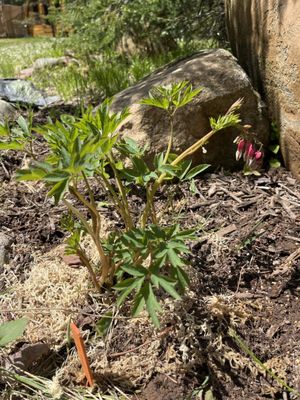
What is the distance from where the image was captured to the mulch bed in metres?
1.57

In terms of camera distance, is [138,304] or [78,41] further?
[78,41]

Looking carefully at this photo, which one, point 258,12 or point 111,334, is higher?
point 258,12

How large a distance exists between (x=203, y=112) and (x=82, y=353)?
5.51 feet

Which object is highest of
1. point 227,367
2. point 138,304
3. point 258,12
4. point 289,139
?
point 258,12

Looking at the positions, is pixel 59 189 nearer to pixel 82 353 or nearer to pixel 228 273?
pixel 82 353

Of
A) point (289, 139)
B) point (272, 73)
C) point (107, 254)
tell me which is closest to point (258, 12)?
point (272, 73)

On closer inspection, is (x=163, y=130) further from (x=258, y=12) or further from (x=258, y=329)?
(x=258, y=329)

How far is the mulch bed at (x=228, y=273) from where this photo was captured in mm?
1572

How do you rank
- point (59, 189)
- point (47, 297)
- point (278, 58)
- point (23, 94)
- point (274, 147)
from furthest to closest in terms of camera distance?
point (23, 94), point (274, 147), point (278, 58), point (47, 297), point (59, 189)

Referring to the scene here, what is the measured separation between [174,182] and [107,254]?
96cm

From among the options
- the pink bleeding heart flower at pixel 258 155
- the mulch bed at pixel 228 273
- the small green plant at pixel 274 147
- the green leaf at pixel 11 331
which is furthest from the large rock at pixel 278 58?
the green leaf at pixel 11 331

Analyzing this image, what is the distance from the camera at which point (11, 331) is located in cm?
143

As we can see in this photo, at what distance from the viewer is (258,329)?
1729 mm

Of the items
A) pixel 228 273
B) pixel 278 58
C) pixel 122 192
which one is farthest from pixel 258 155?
pixel 278 58
